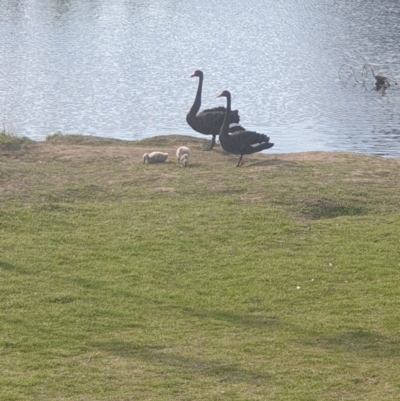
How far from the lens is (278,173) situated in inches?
509

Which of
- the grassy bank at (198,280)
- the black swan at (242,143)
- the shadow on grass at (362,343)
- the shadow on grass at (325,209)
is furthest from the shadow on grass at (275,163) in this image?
the shadow on grass at (362,343)

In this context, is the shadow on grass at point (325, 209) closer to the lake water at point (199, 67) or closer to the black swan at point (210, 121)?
the black swan at point (210, 121)

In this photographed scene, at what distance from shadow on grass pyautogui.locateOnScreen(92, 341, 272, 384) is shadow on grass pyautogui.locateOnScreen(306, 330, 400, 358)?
87 centimetres

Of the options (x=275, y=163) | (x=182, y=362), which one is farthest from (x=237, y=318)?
(x=275, y=163)

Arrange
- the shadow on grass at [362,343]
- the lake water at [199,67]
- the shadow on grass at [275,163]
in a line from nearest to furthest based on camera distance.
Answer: the shadow on grass at [362,343] < the shadow on grass at [275,163] < the lake water at [199,67]

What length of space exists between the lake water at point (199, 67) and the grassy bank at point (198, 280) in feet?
25.8

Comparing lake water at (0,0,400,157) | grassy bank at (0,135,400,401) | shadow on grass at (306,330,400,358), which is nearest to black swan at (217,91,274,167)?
grassy bank at (0,135,400,401)

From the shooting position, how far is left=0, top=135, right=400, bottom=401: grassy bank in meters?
6.59

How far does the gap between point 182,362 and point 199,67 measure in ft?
94.4

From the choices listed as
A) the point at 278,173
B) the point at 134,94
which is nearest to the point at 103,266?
the point at 278,173

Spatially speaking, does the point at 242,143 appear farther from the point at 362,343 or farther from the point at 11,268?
the point at 362,343

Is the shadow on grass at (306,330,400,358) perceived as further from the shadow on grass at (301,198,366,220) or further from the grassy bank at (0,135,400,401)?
the shadow on grass at (301,198,366,220)

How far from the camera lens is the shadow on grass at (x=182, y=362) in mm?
6602

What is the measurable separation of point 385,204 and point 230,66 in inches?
963
